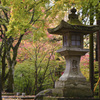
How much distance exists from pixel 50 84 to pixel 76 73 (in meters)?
8.27

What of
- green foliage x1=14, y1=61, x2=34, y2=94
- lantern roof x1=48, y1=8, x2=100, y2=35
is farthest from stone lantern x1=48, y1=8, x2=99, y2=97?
green foliage x1=14, y1=61, x2=34, y2=94

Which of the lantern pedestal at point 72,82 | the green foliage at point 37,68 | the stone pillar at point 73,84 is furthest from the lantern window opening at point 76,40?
the green foliage at point 37,68

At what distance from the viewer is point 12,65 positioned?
620 inches

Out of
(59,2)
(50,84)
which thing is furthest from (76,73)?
(50,84)

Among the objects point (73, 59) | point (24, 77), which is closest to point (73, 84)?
point (73, 59)

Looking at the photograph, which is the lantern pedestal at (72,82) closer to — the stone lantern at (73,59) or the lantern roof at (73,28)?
the stone lantern at (73,59)

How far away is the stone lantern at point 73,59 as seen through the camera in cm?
1065

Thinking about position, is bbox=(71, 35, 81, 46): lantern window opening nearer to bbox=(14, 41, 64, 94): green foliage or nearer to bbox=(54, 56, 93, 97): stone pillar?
bbox=(54, 56, 93, 97): stone pillar

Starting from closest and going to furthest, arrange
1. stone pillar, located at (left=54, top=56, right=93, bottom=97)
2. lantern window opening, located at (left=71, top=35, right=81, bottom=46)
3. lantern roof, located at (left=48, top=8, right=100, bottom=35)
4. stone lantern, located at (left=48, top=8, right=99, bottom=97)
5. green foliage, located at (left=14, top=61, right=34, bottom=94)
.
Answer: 1. stone pillar, located at (left=54, top=56, right=93, bottom=97)
2. stone lantern, located at (left=48, top=8, right=99, bottom=97)
3. lantern roof, located at (left=48, top=8, right=100, bottom=35)
4. lantern window opening, located at (left=71, top=35, right=81, bottom=46)
5. green foliage, located at (left=14, top=61, right=34, bottom=94)

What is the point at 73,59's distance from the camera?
445 inches

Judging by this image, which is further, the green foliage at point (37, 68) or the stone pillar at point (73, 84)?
the green foliage at point (37, 68)

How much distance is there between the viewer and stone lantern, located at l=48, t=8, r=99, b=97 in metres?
10.6

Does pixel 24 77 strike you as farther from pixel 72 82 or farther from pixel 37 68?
pixel 72 82

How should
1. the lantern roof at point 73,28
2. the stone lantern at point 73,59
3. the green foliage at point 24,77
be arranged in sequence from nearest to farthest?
1. the stone lantern at point 73,59
2. the lantern roof at point 73,28
3. the green foliage at point 24,77
